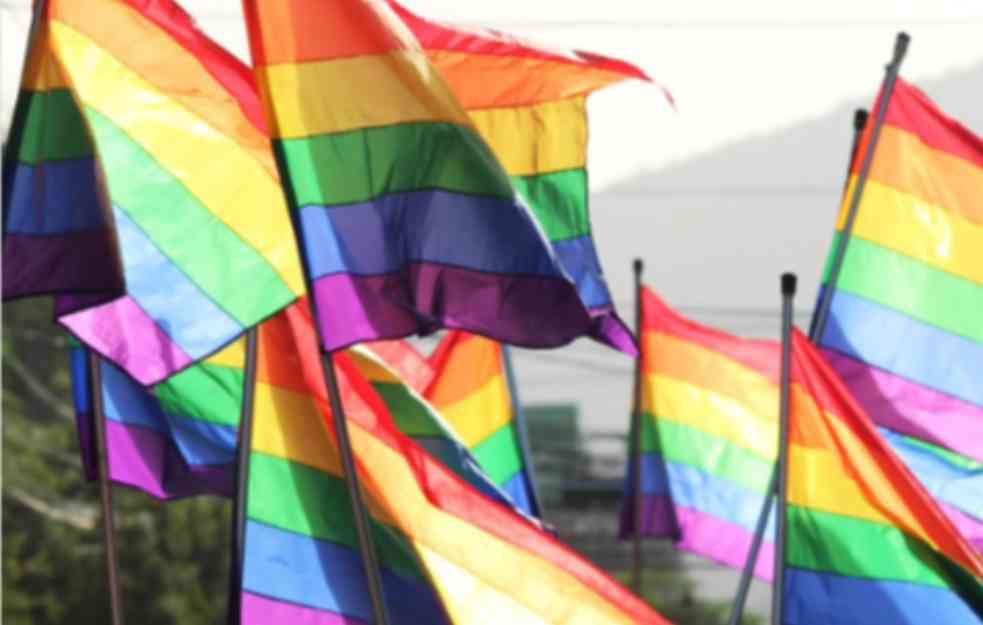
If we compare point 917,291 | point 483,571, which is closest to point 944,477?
point 917,291

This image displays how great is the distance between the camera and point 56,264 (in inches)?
367

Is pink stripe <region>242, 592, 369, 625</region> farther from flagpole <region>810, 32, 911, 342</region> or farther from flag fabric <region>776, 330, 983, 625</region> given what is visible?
flagpole <region>810, 32, 911, 342</region>

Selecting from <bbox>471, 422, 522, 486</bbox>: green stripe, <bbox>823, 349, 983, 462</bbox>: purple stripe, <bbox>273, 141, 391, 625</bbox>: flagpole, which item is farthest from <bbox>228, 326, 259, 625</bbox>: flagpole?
<bbox>471, 422, 522, 486</bbox>: green stripe

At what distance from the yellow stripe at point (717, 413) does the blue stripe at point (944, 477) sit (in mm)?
976

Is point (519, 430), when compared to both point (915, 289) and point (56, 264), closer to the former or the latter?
point (915, 289)

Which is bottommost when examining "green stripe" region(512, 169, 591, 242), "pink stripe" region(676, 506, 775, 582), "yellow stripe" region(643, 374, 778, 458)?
"pink stripe" region(676, 506, 775, 582)

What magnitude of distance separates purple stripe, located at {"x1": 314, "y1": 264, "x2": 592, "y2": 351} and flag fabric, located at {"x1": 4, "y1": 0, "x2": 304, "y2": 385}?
0.27m

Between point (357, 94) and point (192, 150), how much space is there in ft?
1.58

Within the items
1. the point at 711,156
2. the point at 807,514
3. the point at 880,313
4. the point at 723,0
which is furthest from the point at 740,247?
the point at 807,514

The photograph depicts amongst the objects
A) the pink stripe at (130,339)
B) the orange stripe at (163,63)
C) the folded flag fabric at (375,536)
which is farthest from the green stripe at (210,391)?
the orange stripe at (163,63)

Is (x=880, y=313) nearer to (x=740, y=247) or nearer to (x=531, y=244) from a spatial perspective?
(x=531, y=244)

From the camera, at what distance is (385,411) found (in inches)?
408

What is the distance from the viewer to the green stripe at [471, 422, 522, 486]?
1394cm

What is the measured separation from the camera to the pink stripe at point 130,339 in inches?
378
